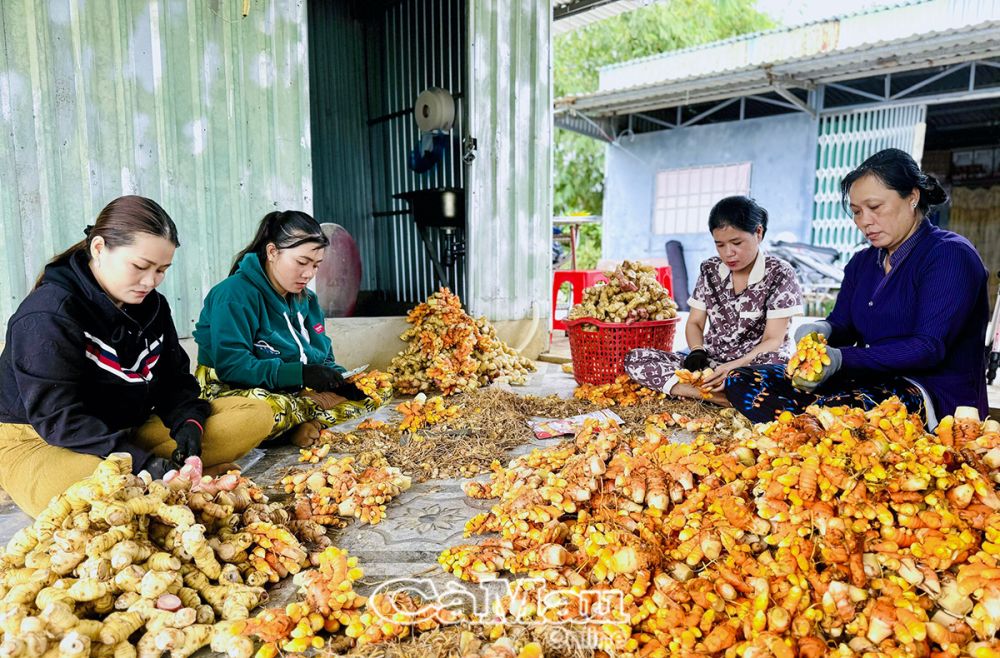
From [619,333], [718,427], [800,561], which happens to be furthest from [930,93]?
[800,561]

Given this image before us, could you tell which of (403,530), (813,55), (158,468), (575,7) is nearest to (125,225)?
(158,468)

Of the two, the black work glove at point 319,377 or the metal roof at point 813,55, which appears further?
the metal roof at point 813,55

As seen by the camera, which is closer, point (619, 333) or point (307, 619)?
point (307, 619)

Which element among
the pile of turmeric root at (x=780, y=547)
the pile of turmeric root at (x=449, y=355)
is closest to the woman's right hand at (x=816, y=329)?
the pile of turmeric root at (x=780, y=547)

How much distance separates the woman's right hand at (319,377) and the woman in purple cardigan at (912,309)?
2148 mm

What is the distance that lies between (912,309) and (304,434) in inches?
112

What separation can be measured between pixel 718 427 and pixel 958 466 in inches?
64.1

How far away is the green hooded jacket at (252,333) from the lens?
3.02 m

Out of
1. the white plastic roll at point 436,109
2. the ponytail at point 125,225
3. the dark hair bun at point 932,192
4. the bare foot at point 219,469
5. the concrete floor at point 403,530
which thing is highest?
the white plastic roll at point 436,109

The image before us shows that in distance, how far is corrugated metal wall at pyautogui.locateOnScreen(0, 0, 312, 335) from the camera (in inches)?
119

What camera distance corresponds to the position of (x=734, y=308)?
154 inches

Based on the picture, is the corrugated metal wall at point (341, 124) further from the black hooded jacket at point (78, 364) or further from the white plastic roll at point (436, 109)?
the black hooded jacket at point (78, 364)

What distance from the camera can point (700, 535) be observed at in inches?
67.5

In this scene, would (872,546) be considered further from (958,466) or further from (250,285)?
(250,285)
